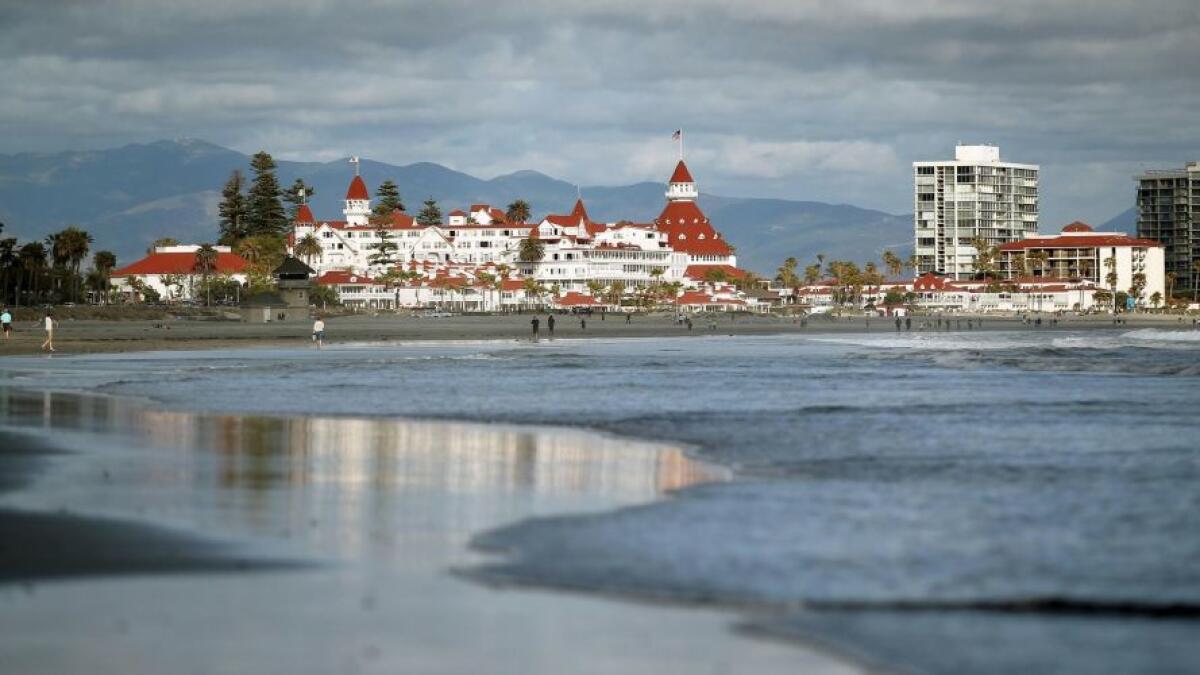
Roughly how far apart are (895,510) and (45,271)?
137967 millimetres

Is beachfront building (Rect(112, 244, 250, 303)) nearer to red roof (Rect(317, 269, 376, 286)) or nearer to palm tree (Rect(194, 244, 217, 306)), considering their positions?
palm tree (Rect(194, 244, 217, 306))

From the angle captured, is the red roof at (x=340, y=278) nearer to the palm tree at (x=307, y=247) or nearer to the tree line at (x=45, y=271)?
the palm tree at (x=307, y=247)

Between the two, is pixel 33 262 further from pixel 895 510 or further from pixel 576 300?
pixel 895 510

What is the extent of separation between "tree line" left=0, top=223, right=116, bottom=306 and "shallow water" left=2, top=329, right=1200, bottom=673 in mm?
100451

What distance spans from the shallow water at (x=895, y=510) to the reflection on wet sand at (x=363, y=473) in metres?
0.83

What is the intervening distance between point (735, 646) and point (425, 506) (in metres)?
5.93

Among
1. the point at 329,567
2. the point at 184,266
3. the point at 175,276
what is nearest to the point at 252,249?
the point at 175,276

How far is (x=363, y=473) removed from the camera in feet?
57.8

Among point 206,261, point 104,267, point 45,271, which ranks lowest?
point 45,271

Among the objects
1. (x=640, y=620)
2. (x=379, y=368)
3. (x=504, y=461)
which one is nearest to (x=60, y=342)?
(x=379, y=368)

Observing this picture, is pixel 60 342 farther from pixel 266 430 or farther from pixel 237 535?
pixel 237 535

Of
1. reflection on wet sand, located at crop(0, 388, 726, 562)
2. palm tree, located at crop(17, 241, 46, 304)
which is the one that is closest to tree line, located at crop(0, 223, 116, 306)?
palm tree, located at crop(17, 241, 46, 304)

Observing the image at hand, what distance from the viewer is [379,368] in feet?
145

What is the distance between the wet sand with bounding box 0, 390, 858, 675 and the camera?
9211 mm
